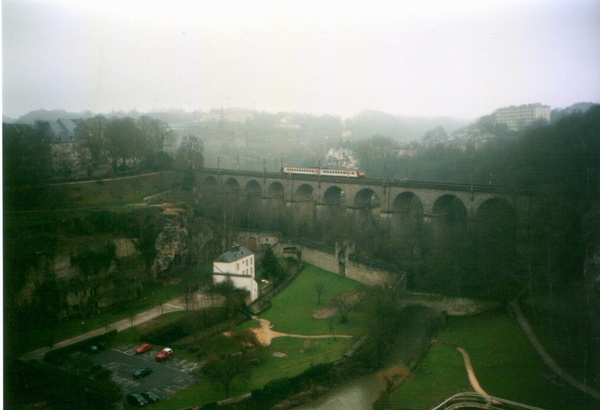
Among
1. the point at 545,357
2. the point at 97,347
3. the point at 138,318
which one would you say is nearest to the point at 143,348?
the point at 97,347

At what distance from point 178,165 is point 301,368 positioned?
46.6ft

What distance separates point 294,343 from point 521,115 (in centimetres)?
1647

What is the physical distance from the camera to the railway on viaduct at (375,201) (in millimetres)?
13508

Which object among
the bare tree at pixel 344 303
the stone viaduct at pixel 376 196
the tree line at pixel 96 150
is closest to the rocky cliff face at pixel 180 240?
the tree line at pixel 96 150

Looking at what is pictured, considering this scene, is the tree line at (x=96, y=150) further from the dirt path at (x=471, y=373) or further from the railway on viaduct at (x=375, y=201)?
the dirt path at (x=471, y=373)

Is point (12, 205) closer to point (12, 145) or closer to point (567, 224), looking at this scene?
point (12, 145)

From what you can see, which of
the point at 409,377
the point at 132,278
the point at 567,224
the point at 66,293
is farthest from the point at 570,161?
the point at 66,293

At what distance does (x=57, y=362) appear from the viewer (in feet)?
29.3

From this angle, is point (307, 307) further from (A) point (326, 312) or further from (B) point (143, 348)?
(B) point (143, 348)

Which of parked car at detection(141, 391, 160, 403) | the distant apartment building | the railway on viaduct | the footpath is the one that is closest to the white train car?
the railway on viaduct

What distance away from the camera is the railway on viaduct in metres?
13.5

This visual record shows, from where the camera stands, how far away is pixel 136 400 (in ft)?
25.1

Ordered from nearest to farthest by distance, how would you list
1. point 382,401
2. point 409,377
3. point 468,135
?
point 382,401, point 409,377, point 468,135

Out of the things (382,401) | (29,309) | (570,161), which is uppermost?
(570,161)
